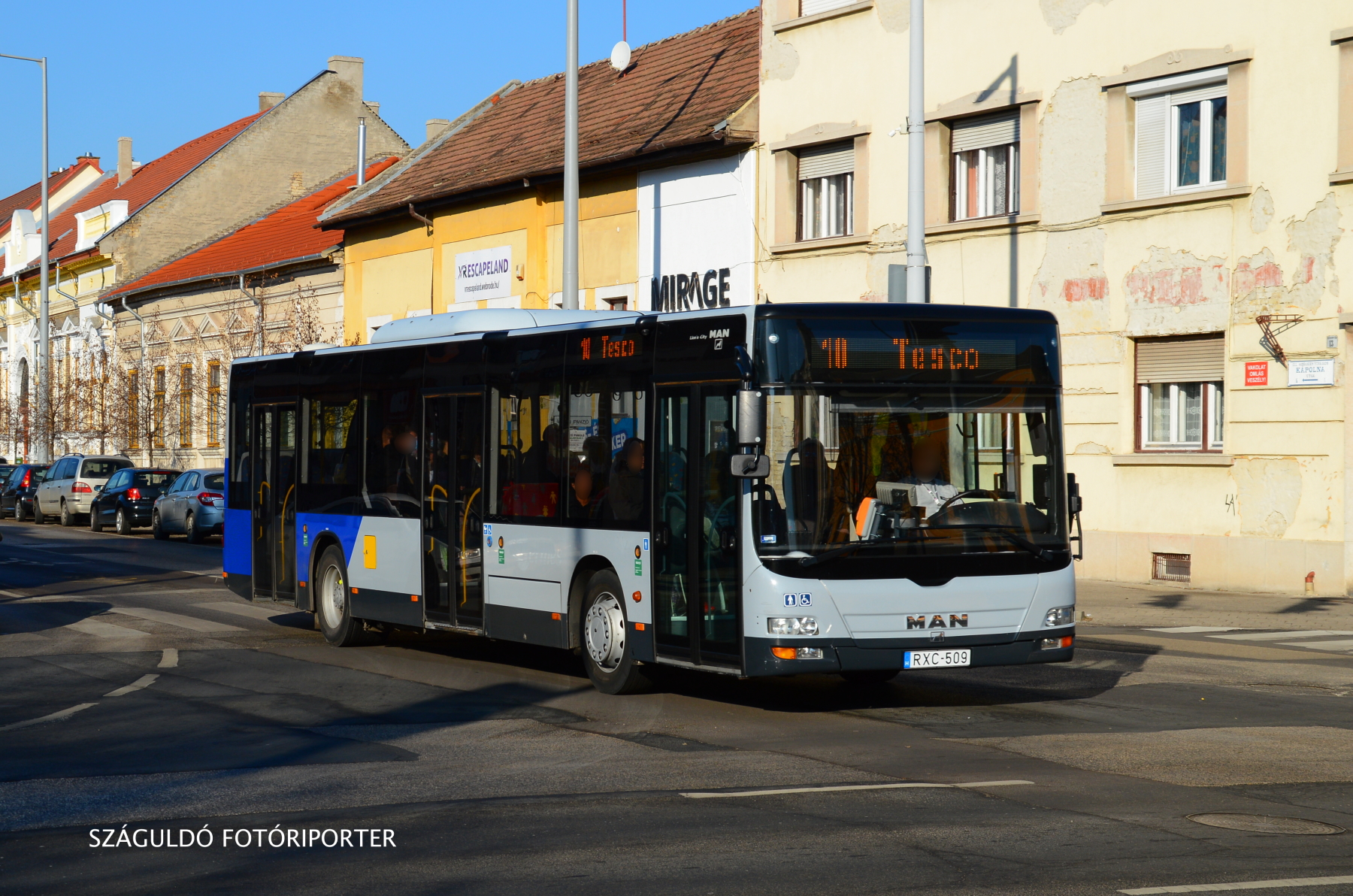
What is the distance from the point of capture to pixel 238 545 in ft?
55.6

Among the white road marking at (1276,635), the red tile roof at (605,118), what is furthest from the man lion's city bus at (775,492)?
the red tile roof at (605,118)

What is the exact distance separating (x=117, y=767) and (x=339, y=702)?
2681 mm

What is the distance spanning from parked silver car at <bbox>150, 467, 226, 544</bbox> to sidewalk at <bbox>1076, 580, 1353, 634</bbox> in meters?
18.0

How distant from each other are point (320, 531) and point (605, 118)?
17.8 meters

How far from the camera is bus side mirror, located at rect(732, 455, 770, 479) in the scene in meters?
9.96

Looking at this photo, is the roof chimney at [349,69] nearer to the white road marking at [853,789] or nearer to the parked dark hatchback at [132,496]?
the parked dark hatchback at [132,496]

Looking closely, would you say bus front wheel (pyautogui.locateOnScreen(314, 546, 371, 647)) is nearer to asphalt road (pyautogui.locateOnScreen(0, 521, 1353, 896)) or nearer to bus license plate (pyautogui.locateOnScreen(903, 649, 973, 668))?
asphalt road (pyautogui.locateOnScreen(0, 521, 1353, 896))

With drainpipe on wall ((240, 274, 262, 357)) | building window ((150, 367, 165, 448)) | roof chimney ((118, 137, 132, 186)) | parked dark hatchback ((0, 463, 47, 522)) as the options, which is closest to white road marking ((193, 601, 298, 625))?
drainpipe on wall ((240, 274, 262, 357))

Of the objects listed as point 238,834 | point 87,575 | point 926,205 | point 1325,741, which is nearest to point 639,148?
point 926,205

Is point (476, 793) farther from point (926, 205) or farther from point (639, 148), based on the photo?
point (639, 148)

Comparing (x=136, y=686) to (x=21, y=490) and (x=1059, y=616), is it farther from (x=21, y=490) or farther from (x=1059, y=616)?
(x=21, y=490)

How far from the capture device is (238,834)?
7.12 m

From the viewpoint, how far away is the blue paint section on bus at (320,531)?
14867 mm

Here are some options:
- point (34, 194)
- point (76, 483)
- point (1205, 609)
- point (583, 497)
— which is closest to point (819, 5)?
point (1205, 609)
